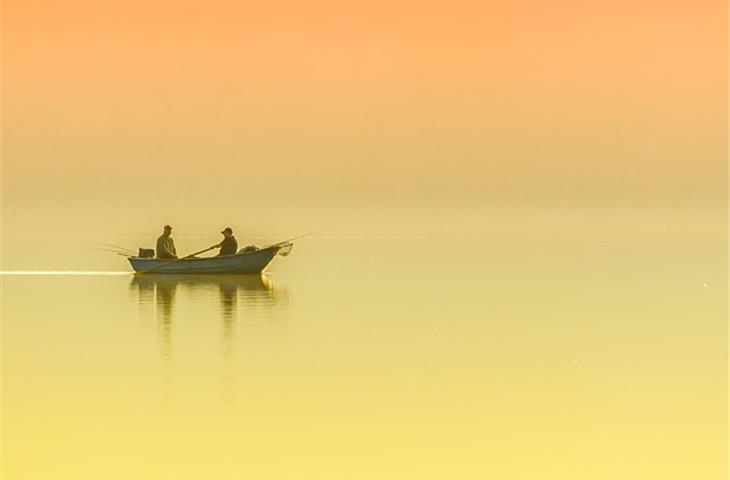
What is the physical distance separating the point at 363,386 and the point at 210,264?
21.9 meters

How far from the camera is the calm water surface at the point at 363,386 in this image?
43.5ft

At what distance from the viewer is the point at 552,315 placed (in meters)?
27.8

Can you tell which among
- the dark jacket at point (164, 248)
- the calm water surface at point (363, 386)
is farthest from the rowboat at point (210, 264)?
the calm water surface at point (363, 386)

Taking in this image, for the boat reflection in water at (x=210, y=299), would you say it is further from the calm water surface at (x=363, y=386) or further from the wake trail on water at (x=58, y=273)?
the wake trail on water at (x=58, y=273)

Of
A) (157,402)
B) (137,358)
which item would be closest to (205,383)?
(157,402)

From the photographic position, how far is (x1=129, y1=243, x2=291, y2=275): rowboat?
3862cm

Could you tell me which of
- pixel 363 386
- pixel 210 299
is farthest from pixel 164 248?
pixel 363 386

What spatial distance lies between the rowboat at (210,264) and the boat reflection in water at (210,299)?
248 mm

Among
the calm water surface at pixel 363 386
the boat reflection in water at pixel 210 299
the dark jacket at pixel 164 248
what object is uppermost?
the dark jacket at pixel 164 248

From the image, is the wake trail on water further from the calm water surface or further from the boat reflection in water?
the calm water surface

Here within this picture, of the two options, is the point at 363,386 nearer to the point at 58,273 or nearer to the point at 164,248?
the point at 164,248

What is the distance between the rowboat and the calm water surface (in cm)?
527

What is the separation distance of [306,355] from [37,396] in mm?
4943

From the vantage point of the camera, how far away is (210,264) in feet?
128
